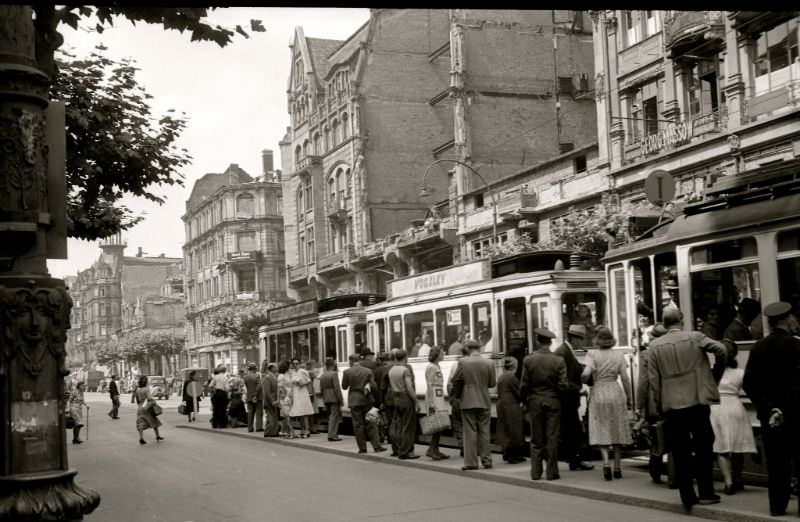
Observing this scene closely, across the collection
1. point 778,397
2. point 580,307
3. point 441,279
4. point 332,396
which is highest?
point 441,279

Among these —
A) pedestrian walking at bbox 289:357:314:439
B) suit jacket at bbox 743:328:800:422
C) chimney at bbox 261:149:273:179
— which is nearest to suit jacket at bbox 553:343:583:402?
suit jacket at bbox 743:328:800:422

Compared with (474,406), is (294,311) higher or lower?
higher

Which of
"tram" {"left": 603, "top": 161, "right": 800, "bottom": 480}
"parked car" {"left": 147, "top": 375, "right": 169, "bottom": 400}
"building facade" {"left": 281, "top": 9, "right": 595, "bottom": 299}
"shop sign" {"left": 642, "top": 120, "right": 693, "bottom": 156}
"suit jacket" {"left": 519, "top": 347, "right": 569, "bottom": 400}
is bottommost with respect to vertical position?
"parked car" {"left": 147, "top": 375, "right": 169, "bottom": 400}

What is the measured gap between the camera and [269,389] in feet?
81.3

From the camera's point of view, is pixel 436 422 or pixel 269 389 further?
pixel 269 389

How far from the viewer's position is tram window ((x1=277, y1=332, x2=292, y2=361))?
30.9m

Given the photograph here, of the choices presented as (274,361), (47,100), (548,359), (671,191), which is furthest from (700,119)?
(47,100)

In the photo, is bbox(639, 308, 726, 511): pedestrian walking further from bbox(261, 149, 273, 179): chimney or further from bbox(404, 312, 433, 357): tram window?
bbox(261, 149, 273, 179): chimney

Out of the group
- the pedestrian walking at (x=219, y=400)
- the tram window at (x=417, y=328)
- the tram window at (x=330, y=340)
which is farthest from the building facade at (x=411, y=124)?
the tram window at (x=417, y=328)

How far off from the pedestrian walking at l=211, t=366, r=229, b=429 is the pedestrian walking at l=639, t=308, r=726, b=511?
20.6 metres

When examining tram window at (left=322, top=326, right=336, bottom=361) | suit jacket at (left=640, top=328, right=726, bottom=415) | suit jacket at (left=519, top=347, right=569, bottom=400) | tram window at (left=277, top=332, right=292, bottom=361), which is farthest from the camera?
tram window at (left=277, top=332, right=292, bottom=361)

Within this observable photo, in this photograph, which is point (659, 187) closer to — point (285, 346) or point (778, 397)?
point (778, 397)

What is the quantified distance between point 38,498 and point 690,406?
640 centimetres

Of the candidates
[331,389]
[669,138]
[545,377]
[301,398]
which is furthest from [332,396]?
[669,138]
